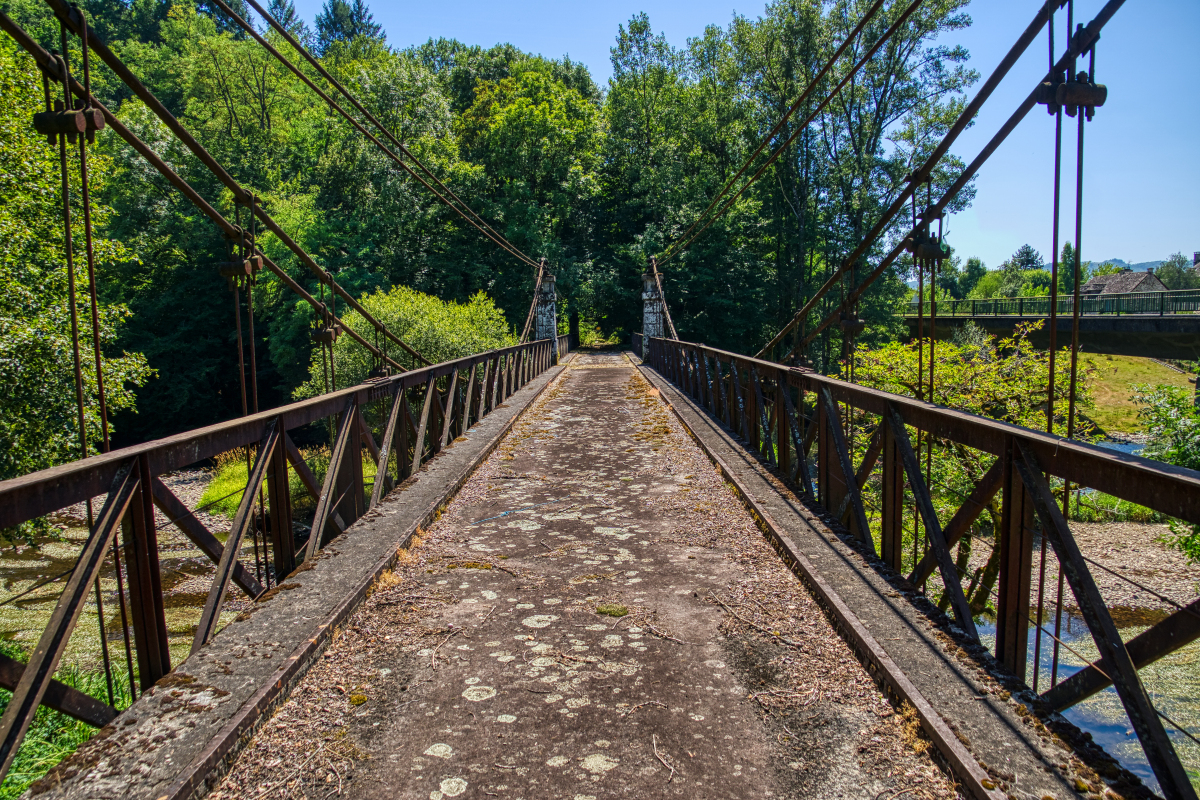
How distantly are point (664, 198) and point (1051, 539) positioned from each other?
3114 centimetres

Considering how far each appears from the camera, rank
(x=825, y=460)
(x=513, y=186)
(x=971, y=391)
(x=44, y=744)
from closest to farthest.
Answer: (x=44, y=744)
(x=825, y=460)
(x=971, y=391)
(x=513, y=186)

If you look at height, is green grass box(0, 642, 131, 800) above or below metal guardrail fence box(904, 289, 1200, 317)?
below

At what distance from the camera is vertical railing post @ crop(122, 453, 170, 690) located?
2.37 meters

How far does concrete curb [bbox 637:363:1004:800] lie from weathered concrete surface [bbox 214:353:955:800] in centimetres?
5

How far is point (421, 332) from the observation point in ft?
56.7

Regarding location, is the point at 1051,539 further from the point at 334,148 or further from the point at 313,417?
the point at 334,148

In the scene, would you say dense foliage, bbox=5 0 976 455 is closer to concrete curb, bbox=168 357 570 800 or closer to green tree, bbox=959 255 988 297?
concrete curb, bbox=168 357 570 800

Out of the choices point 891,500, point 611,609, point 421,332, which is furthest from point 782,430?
point 421,332

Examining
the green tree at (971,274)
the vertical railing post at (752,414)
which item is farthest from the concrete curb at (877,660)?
the green tree at (971,274)

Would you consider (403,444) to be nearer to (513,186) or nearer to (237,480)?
(237,480)

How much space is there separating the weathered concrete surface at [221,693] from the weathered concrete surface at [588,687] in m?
0.09

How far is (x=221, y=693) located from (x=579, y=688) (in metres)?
1.13

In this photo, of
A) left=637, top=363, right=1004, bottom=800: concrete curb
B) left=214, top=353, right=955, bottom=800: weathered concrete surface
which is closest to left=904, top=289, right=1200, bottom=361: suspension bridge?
left=637, top=363, right=1004, bottom=800: concrete curb

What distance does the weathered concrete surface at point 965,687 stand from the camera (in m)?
1.87
